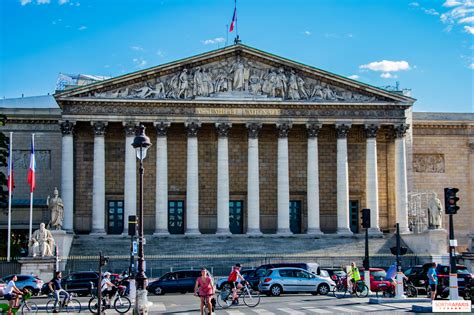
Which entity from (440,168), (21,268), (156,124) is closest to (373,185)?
(440,168)

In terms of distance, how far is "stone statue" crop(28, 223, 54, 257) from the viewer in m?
47.7

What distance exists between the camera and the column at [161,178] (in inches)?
2276

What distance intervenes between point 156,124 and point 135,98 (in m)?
2.53

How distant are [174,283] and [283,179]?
18902 mm

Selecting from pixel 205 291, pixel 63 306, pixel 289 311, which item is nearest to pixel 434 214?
pixel 289 311

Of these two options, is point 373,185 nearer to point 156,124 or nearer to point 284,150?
point 284,150

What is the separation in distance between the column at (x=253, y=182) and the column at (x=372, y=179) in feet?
28.0

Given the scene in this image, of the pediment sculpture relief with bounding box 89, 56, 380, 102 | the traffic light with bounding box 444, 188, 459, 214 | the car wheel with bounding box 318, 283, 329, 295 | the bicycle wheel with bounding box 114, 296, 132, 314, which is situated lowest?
the car wheel with bounding box 318, 283, 329, 295

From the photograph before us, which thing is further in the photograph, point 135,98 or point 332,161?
point 332,161

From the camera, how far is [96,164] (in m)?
57.9

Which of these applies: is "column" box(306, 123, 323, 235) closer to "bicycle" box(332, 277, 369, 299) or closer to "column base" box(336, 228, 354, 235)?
"column base" box(336, 228, 354, 235)

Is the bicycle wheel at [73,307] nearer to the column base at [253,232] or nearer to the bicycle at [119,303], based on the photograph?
the bicycle at [119,303]

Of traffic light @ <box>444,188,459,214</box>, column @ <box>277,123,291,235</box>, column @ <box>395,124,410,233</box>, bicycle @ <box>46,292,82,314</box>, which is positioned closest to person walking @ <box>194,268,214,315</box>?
bicycle @ <box>46,292,82,314</box>

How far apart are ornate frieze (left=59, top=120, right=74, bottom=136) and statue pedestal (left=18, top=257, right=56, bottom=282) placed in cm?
1308
